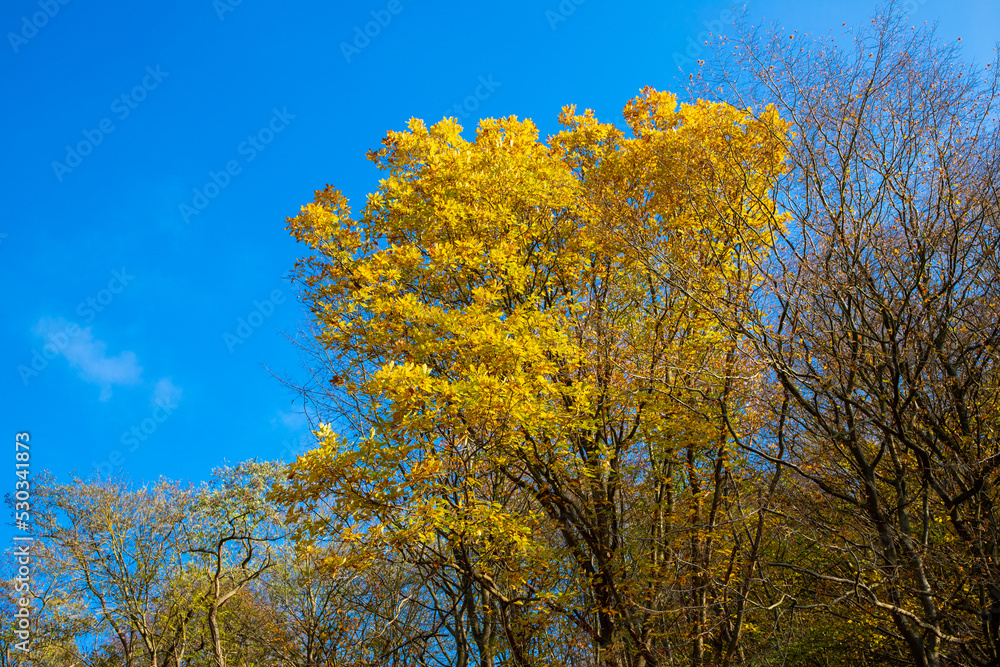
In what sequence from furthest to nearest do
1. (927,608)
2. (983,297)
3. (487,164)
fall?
1. (487,164)
2. (983,297)
3. (927,608)

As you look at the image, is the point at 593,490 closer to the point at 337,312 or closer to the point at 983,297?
the point at 337,312

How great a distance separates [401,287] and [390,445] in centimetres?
231

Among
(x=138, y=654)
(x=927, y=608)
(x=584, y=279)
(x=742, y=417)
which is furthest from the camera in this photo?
(x=138, y=654)

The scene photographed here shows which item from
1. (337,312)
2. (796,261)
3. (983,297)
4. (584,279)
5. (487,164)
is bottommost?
(983,297)

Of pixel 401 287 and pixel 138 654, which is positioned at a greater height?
pixel 401 287

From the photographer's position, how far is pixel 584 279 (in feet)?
28.2

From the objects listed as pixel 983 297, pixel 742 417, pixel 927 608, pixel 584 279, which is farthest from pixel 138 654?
pixel 983 297

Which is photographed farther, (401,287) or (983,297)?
(401,287)

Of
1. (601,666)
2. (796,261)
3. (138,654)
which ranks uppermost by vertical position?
(796,261)

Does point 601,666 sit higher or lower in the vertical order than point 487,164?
lower

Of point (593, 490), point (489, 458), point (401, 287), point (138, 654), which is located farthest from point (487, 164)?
point (138, 654)

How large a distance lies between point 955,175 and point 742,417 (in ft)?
9.88

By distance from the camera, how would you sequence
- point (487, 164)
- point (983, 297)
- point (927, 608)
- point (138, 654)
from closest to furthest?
point (927, 608) → point (983, 297) → point (487, 164) → point (138, 654)

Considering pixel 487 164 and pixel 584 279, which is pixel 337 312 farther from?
pixel 584 279
